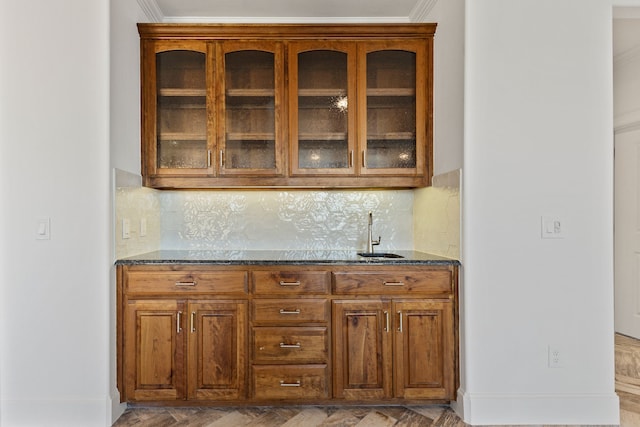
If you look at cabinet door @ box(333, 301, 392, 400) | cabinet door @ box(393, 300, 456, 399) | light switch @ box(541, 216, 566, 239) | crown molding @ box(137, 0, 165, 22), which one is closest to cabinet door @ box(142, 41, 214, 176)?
crown molding @ box(137, 0, 165, 22)

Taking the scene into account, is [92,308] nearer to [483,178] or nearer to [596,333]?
[483,178]

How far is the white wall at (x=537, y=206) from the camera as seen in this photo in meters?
2.23

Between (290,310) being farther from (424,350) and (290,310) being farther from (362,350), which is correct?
(424,350)

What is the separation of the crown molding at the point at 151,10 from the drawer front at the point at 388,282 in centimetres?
210

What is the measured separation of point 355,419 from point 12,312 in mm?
1966

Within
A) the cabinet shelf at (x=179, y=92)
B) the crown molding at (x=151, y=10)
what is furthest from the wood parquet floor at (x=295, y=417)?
the crown molding at (x=151, y=10)

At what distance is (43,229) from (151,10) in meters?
1.56

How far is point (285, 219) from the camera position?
303 cm

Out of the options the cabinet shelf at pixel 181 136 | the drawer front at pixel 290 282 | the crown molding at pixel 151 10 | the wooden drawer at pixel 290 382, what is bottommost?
the wooden drawer at pixel 290 382

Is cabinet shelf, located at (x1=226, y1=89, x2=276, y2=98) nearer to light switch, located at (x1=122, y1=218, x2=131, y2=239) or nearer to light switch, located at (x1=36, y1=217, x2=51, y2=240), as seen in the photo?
light switch, located at (x1=122, y1=218, x2=131, y2=239)

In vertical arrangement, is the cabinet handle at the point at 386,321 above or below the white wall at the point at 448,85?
below

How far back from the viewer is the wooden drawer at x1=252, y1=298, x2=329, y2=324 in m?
2.33

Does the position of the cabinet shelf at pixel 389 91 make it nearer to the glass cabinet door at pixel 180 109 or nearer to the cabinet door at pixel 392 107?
the cabinet door at pixel 392 107

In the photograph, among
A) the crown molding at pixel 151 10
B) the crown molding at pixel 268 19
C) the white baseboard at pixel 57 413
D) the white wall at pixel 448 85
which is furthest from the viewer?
the crown molding at pixel 268 19
